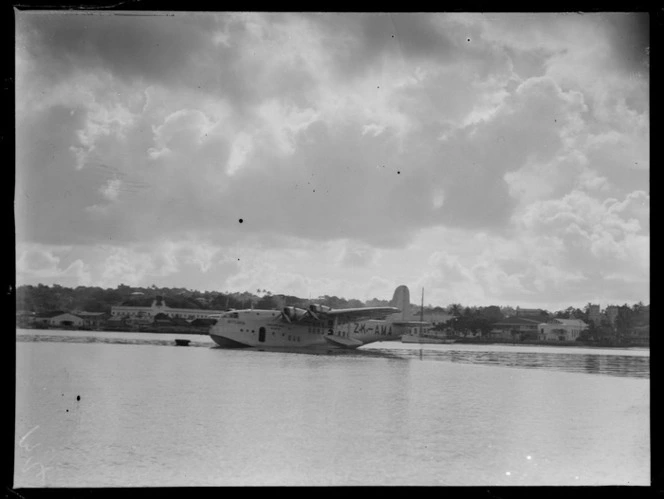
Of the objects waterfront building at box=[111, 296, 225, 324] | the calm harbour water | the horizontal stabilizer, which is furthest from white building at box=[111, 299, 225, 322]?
the calm harbour water

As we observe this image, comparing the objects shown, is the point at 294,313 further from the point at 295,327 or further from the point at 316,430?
the point at 316,430

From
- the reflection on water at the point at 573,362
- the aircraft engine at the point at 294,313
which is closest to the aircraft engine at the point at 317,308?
the aircraft engine at the point at 294,313

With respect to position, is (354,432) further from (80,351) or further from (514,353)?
(514,353)

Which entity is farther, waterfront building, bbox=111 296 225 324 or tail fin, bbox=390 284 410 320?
tail fin, bbox=390 284 410 320

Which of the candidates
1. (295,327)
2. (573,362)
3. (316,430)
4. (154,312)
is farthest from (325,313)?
(316,430)

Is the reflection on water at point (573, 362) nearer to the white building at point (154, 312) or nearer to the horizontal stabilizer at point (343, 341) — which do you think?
the horizontal stabilizer at point (343, 341)

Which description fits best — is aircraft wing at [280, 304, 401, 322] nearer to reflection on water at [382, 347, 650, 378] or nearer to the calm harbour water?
reflection on water at [382, 347, 650, 378]
